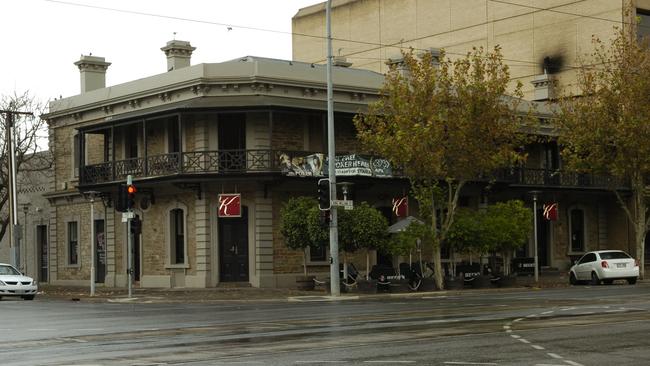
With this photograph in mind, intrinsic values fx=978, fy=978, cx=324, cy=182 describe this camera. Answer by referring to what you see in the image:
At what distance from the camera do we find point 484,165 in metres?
35.7

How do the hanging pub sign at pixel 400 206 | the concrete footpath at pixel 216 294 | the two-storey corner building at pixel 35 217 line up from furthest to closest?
the two-storey corner building at pixel 35 217
the hanging pub sign at pixel 400 206
the concrete footpath at pixel 216 294

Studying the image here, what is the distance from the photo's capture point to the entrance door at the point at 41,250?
49938 millimetres

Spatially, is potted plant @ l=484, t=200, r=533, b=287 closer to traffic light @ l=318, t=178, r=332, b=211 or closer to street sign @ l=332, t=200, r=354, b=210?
street sign @ l=332, t=200, r=354, b=210

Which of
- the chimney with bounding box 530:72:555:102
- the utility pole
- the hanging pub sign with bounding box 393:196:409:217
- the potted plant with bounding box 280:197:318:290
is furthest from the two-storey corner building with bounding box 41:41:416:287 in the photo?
the chimney with bounding box 530:72:555:102

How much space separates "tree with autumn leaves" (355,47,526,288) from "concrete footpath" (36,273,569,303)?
4362mm

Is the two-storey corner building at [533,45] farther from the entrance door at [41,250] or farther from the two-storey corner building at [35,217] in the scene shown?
the entrance door at [41,250]

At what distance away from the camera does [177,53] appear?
4375cm

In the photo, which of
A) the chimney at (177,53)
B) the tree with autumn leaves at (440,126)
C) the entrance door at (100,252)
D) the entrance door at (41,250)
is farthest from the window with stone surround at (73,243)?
the tree with autumn leaves at (440,126)

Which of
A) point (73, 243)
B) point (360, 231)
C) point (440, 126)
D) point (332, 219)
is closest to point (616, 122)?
point (440, 126)

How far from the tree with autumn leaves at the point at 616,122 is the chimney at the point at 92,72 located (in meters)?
21.5

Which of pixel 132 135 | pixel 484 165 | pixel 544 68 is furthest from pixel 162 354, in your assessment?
pixel 544 68

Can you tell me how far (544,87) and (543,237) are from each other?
355 inches

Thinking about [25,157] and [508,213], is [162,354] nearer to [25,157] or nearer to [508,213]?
[508,213]

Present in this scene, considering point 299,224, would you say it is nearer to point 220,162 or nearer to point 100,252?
point 220,162
